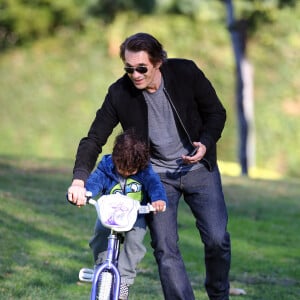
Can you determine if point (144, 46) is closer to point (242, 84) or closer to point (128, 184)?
point (128, 184)

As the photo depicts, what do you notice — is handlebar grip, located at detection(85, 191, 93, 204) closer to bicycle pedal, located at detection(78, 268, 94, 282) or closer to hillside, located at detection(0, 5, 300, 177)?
bicycle pedal, located at detection(78, 268, 94, 282)

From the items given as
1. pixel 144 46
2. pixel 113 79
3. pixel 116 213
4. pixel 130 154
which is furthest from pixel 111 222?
pixel 113 79

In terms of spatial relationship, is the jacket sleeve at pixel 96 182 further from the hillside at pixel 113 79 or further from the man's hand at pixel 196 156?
the hillside at pixel 113 79

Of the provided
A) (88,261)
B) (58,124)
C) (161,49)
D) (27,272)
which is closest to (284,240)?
(88,261)

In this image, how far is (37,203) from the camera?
12.0 meters

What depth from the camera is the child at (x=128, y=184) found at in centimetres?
561

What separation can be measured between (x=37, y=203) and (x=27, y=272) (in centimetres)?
380

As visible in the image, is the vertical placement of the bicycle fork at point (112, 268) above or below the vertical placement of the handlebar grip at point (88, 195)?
below

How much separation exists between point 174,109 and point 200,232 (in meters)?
0.85

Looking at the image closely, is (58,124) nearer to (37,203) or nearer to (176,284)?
(37,203)

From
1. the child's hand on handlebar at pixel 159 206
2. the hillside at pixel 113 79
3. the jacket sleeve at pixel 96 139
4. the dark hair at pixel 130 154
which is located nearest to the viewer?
the child's hand on handlebar at pixel 159 206

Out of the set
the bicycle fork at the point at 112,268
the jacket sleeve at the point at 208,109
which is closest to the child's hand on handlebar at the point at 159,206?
the bicycle fork at the point at 112,268

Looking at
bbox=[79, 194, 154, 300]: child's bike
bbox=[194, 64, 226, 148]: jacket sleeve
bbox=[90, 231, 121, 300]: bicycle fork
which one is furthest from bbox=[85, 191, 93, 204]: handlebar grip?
bbox=[194, 64, 226, 148]: jacket sleeve

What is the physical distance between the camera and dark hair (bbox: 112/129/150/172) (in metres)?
5.60
